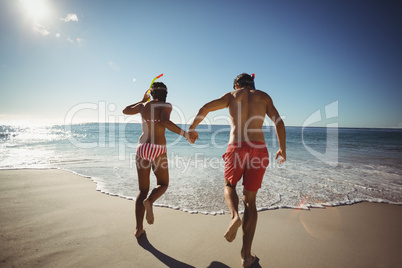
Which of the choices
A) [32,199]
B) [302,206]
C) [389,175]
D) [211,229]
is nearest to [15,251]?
[32,199]

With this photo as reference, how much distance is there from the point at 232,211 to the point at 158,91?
2159 millimetres

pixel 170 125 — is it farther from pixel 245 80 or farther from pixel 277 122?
pixel 277 122

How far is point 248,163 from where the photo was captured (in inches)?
96.3

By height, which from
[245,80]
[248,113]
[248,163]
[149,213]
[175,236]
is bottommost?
[175,236]

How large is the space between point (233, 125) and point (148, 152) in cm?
142

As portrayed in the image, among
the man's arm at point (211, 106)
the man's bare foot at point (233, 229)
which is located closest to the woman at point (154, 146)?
the man's arm at point (211, 106)

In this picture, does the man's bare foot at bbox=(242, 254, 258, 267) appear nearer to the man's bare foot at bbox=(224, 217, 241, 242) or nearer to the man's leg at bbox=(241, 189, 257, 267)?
the man's leg at bbox=(241, 189, 257, 267)

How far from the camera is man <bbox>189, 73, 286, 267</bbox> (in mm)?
2355

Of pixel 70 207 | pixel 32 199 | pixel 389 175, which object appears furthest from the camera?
pixel 389 175

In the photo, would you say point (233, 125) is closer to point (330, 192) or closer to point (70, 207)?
point (70, 207)

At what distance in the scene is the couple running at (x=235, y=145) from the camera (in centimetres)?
238

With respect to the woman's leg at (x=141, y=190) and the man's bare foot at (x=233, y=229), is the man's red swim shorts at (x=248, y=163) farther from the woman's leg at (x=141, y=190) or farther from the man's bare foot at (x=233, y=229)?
the woman's leg at (x=141, y=190)

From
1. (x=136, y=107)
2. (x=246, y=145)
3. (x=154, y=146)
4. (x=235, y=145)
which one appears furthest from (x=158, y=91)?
(x=246, y=145)

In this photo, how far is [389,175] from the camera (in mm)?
7543
